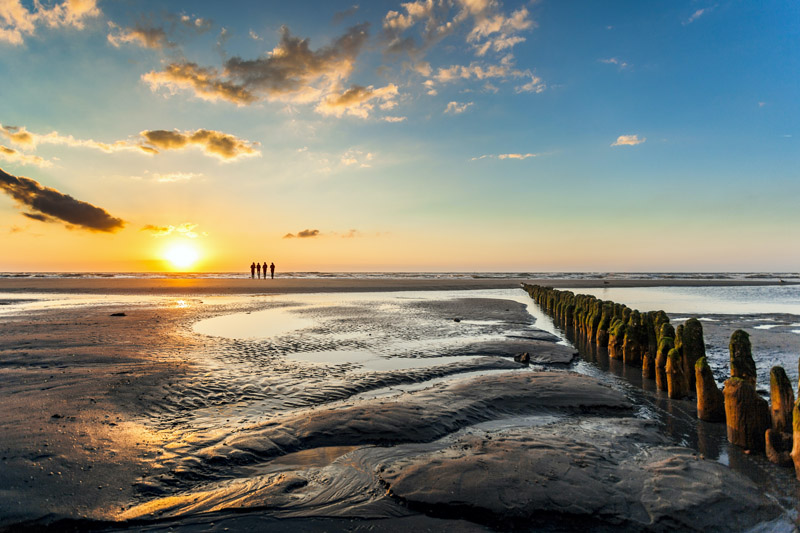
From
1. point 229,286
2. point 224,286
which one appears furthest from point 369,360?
point 224,286

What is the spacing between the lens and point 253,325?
52.1 ft

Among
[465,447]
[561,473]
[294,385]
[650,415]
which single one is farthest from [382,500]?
[650,415]

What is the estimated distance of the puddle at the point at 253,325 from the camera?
45.8 feet

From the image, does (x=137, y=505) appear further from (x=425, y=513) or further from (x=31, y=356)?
(x=31, y=356)

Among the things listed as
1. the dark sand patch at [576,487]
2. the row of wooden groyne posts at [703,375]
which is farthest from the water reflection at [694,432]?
the dark sand patch at [576,487]

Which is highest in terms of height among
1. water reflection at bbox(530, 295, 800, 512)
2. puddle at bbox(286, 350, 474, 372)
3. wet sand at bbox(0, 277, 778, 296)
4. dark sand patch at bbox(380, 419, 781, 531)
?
wet sand at bbox(0, 277, 778, 296)

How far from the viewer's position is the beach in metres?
3.76

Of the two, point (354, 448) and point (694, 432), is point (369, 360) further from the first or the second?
point (694, 432)

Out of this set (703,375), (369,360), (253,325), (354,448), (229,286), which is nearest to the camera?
(354,448)

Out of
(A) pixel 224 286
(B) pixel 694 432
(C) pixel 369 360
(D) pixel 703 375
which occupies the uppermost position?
(D) pixel 703 375

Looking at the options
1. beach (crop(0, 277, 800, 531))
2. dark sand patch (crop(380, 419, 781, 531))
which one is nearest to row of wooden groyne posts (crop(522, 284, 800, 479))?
beach (crop(0, 277, 800, 531))

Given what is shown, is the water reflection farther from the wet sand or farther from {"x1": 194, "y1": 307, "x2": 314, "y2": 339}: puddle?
the wet sand

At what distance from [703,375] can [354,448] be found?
543 cm

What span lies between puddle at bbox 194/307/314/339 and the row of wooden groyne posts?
10.1m
